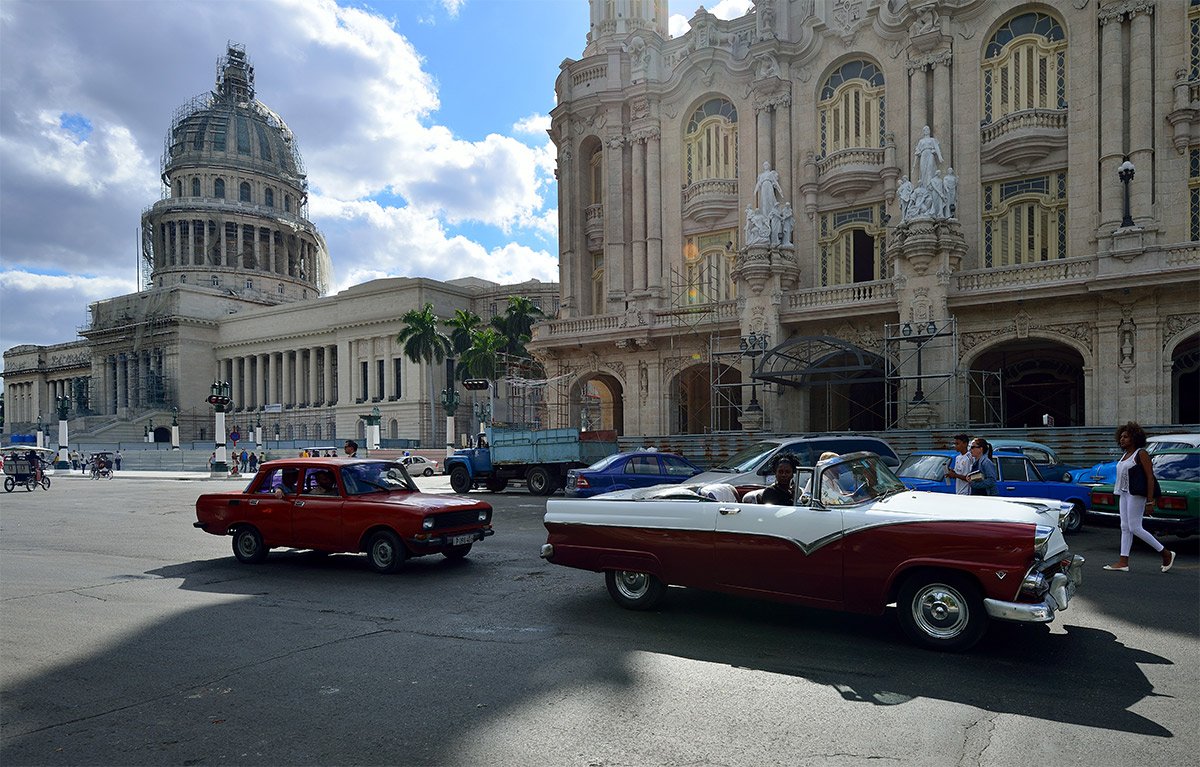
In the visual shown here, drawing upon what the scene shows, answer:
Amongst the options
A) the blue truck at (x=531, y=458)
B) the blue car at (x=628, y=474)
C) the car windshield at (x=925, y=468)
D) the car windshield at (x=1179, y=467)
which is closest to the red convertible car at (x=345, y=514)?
the blue car at (x=628, y=474)

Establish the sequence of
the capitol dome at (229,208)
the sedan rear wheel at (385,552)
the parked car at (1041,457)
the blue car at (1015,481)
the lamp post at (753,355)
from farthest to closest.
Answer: the capitol dome at (229,208)
the lamp post at (753,355)
the parked car at (1041,457)
the blue car at (1015,481)
the sedan rear wheel at (385,552)

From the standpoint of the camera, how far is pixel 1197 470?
11516 mm

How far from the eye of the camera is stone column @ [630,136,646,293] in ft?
109

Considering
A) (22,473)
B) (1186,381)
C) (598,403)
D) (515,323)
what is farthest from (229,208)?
(1186,381)

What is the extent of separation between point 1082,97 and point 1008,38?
136 inches

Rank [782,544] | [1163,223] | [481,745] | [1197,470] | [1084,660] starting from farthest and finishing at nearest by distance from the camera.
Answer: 1. [1163,223]
2. [1197,470]
3. [782,544]
4. [1084,660]
5. [481,745]

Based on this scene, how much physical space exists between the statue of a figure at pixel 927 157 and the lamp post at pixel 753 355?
7330mm

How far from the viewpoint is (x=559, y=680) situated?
19.0ft

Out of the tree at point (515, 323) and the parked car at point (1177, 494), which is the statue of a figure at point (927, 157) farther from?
the tree at point (515, 323)

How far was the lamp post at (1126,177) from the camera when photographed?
22.4 metres

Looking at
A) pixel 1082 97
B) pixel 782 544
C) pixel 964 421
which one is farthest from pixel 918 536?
pixel 1082 97

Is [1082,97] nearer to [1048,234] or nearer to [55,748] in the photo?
[1048,234]

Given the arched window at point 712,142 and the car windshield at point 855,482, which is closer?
the car windshield at point 855,482

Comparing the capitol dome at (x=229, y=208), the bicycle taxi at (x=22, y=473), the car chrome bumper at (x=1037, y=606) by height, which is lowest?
the bicycle taxi at (x=22, y=473)
